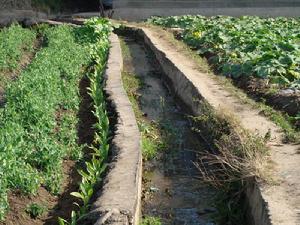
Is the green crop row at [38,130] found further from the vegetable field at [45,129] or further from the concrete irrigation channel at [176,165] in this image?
the concrete irrigation channel at [176,165]

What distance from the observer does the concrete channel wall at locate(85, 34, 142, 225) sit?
473 cm

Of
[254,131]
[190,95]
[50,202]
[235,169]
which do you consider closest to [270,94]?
[190,95]

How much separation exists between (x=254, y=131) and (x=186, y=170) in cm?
99

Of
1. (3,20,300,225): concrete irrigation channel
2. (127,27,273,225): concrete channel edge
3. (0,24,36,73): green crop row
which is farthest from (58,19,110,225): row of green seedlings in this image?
(0,24,36,73): green crop row

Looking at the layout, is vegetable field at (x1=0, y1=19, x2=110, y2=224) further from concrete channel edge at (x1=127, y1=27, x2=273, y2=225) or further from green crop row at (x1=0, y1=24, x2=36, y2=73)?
concrete channel edge at (x1=127, y1=27, x2=273, y2=225)

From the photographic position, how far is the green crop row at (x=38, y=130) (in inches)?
203

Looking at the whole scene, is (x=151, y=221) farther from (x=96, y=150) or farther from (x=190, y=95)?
(x=190, y=95)

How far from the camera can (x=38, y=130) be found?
20.6 feet

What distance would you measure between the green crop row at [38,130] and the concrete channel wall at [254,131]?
6.55 ft

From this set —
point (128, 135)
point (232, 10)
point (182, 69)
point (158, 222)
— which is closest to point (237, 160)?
point (158, 222)

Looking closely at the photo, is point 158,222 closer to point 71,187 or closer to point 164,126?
point 71,187

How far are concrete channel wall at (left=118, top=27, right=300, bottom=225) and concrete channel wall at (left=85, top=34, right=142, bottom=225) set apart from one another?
1142mm

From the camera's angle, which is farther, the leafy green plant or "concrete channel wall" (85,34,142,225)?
the leafy green plant

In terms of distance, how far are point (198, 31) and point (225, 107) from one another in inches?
323
